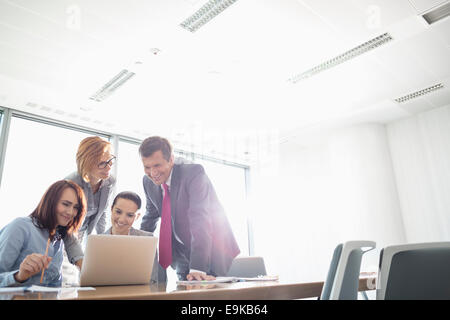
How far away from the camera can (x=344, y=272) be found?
1104 millimetres

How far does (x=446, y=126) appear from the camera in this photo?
4973 millimetres

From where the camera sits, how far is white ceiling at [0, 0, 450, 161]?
302cm

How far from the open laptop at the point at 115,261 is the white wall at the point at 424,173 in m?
4.61

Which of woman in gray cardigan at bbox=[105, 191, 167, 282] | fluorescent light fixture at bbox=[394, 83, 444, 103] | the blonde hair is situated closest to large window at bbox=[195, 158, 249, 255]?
fluorescent light fixture at bbox=[394, 83, 444, 103]

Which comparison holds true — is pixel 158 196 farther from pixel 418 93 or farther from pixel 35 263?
pixel 418 93

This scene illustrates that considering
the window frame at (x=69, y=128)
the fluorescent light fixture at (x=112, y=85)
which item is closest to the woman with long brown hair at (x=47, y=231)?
the fluorescent light fixture at (x=112, y=85)

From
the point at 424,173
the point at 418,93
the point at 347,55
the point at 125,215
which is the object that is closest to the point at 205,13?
the point at 347,55

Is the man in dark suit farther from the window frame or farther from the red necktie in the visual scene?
the window frame

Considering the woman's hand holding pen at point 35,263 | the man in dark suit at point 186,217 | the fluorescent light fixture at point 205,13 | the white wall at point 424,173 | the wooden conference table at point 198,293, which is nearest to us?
the wooden conference table at point 198,293

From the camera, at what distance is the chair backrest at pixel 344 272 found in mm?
1075

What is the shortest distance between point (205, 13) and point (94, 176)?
1663 mm

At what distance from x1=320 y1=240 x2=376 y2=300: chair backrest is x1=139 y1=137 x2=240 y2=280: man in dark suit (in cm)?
81

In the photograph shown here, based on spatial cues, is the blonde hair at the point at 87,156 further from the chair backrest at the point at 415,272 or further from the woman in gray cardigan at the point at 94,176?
the chair backrest at the point at 415,272
